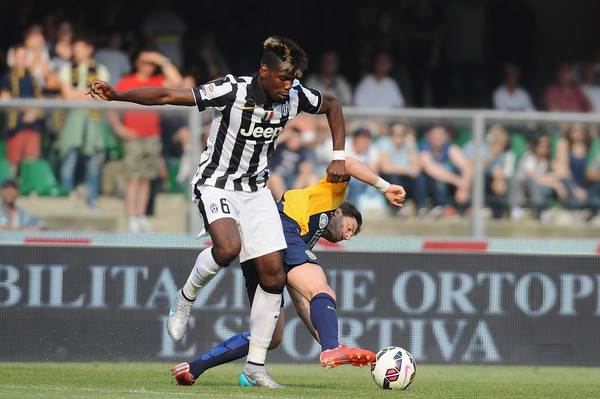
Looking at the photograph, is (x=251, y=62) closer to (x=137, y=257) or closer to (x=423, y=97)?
(x=423, y=97)

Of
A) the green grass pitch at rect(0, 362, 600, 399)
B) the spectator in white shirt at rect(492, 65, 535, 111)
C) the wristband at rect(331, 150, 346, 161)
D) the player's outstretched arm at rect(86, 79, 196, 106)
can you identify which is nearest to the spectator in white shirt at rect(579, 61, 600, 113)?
the spectator in white shirt at rect(492, 65, 535, 111)

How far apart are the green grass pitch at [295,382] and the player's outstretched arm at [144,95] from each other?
1756 millimetres

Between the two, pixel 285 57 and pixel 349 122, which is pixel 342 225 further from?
pixel 349 122

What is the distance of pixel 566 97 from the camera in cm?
1420

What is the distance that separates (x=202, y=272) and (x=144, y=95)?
1243mm

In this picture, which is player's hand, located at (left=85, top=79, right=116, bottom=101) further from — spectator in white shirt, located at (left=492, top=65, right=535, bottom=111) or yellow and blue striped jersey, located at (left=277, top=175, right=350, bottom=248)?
spectator in white shirt, located at (left=492, top=65, right=535, bottom=111)

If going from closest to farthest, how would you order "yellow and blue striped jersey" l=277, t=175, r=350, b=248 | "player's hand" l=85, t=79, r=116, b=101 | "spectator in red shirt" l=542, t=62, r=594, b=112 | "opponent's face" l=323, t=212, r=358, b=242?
"player's hand" l=85, t=79, r=116, b=101 → "yellow and blue striped jersey" l=277, t=175, r=350, b=248 → "opponent's face" l=323, t=212, r=358, b=242 → "spectator in red shirt" l=542, t=62, r=594, b=112

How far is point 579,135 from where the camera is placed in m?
10.7

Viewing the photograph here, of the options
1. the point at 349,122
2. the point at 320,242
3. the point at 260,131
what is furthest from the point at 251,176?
the point at 349,122

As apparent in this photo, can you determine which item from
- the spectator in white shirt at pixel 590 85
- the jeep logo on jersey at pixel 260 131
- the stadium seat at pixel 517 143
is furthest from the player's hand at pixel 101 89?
the spectator in white shirt at pixel 590 85

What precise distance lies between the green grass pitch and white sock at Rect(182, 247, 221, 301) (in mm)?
637

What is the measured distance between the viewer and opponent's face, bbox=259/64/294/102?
6.72m

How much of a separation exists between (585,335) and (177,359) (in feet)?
11.6

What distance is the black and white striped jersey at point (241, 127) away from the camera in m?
6.88
